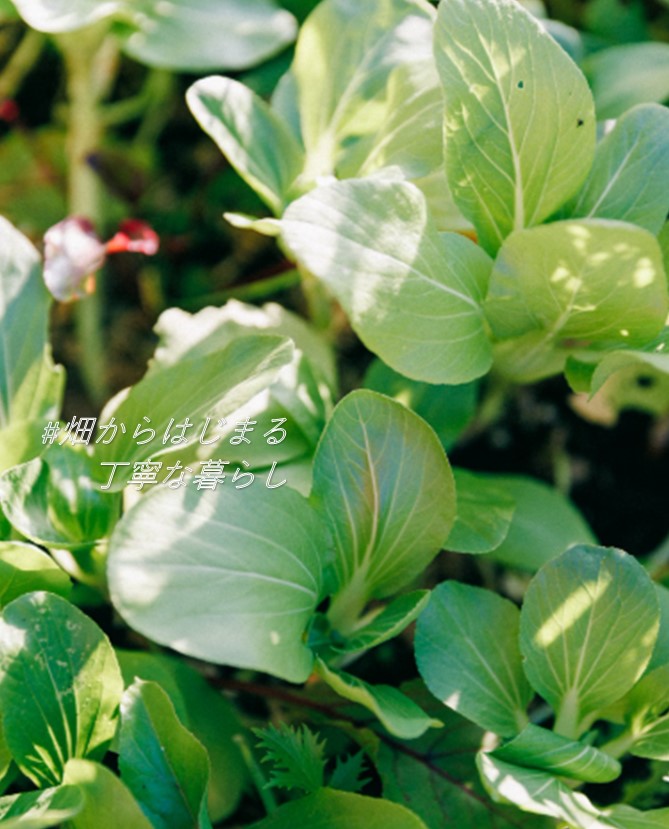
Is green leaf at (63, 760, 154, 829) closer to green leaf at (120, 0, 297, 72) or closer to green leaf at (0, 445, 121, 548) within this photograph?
green leaf at (0, 445, 121, 548)

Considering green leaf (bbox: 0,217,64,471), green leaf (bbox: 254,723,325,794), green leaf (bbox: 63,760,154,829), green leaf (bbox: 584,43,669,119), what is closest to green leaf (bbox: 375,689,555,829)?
green leaf (bbox: 254,723,325,794)

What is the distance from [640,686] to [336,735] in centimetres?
21

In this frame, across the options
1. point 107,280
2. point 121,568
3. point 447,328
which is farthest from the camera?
point 107,280

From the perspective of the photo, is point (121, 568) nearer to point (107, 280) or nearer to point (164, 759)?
point (164, 759)

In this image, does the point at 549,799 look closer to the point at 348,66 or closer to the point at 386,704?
the point at 386,704

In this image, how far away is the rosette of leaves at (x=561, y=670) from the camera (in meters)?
0.52

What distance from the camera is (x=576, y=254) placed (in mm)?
522

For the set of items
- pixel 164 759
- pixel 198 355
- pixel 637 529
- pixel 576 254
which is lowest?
pixel 637 529

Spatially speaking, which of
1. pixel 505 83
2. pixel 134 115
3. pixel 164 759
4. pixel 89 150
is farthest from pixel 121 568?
pixel 134 115

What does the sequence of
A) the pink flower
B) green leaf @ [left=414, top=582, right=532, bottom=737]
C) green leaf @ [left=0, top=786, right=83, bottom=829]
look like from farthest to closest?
the pink flower
green leaf @ [left=414, top=582, right=532, bottom=737]
green leaf @ [left=0, top=786, right=83, bottom=829]

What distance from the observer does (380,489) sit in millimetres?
553

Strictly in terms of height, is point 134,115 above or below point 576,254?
below

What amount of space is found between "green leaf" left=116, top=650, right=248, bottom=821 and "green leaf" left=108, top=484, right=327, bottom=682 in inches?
4.6

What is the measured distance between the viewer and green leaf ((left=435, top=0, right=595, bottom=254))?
1.74 feet
